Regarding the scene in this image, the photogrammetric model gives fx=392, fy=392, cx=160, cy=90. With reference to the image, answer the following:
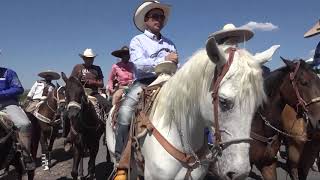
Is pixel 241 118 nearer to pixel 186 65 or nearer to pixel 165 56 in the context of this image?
pixel 186 65

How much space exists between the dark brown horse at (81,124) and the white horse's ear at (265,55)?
4.87 meters

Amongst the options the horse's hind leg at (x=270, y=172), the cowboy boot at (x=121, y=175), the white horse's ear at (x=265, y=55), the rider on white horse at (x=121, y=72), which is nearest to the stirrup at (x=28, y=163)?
the cowboy boot at (x=121, y=175)

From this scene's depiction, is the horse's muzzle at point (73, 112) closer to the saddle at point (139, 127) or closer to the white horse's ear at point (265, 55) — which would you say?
the saddle at point (139, 127)

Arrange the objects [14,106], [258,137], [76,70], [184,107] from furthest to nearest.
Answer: [76,70]
[14,106]
[258,137]
[184,107]

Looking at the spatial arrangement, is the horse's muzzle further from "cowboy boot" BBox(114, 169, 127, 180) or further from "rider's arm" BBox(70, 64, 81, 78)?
"cowboy boot" BBox(114, 169, 127, 180)

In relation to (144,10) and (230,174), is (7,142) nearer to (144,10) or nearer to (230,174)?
(144,10)

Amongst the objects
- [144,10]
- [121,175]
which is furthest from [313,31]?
[121,175]

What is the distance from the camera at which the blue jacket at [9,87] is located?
5738 mm

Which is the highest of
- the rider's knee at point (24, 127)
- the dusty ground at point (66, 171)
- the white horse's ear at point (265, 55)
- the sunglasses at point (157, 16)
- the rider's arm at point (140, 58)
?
the sunglasses at point (157, 16)

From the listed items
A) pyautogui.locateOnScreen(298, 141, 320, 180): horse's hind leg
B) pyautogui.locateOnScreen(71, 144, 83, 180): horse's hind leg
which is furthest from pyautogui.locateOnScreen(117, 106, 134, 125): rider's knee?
pyautogui.locateOnScreen(71, 144, 83, 180): horse's hind leg

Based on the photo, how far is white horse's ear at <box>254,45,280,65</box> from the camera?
3.12 meters

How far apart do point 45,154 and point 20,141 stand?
13.2 feet

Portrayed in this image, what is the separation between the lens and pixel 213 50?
293 cm

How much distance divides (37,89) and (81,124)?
5.59 meters
